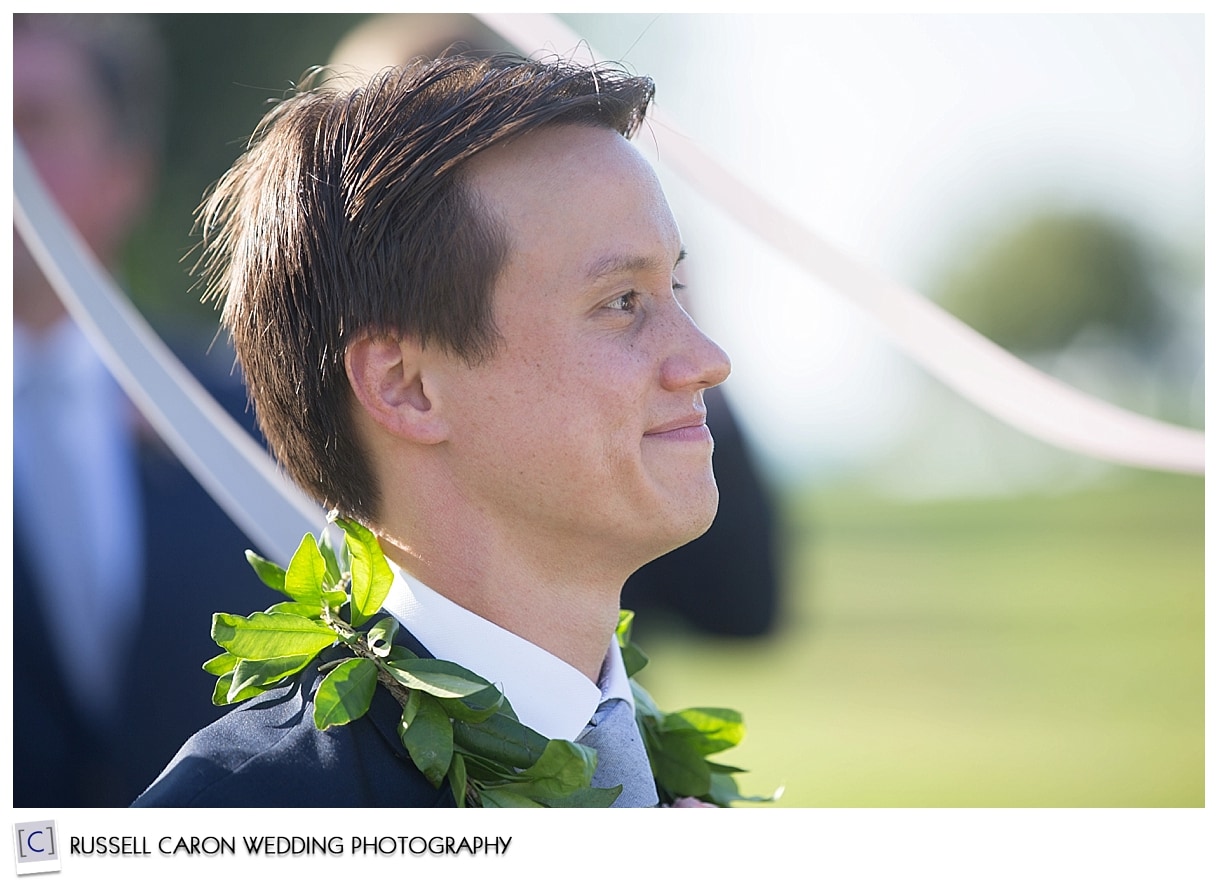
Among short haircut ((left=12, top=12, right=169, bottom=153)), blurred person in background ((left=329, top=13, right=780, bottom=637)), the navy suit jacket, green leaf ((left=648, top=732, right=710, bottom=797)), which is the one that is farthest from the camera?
blurred person in background ((left=329, top=13, right=780, bottom=637))

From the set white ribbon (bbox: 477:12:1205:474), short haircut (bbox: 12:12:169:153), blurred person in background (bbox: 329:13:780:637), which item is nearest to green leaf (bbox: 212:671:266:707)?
white ribbon (bbox: 477:12:1205:474)

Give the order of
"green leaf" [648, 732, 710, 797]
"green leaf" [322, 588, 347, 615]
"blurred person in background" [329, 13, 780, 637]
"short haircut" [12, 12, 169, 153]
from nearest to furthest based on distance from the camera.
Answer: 1. "green leaf" [322, 588, 347, 615]
2. "green leaf" [648, 732, 710, 797]
3. "short haircut" [12, 12, 169, 153]
4. "blurred person in background" [329, 13, 780, 637]

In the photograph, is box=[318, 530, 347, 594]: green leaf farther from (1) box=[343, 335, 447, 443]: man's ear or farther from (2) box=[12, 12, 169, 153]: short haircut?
(2) box=[12, 12, 169, 153]: short haircut

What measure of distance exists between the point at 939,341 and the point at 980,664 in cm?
886

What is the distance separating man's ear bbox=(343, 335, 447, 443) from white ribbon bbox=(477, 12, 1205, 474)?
1.37 m

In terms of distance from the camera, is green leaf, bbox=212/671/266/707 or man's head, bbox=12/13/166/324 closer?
green leaf, bbox=212/671/266/707

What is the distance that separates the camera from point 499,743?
1.48 m


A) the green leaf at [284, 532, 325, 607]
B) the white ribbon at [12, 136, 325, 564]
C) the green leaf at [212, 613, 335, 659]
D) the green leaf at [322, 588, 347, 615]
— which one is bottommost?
the green leaf at [212, 613, 335, 659]

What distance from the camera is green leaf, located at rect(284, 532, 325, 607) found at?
1.58m

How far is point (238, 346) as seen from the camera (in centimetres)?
175
